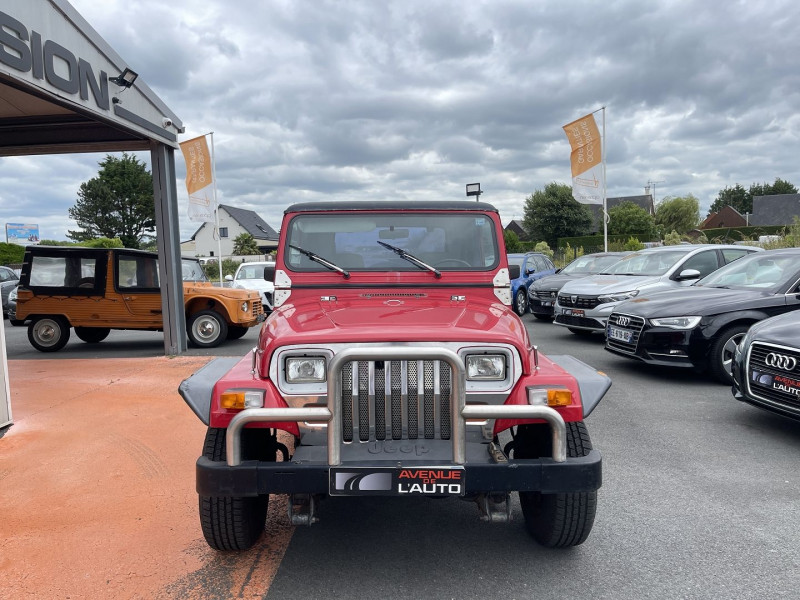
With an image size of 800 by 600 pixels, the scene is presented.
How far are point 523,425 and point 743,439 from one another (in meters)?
3.00

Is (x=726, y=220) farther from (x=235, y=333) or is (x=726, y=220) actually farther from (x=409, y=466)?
(x=409, y=466)

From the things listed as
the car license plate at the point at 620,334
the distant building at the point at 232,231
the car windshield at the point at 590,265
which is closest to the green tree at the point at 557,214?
the distant building at the point at 232,231

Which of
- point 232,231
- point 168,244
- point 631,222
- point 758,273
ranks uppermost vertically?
point 232,231

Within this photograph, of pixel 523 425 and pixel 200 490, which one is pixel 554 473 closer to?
pixel 523 425

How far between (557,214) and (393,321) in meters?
56.7

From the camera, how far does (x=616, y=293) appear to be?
33.3 feet

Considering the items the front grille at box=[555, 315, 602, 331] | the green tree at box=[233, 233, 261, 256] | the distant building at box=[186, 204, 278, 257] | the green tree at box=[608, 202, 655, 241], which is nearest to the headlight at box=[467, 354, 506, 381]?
the front grille at box=[555, 315, 602, 331]

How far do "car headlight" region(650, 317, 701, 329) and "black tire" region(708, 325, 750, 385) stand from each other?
0.95 feet

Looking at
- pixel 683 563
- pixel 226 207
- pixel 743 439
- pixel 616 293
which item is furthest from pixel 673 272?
pixel 226 207

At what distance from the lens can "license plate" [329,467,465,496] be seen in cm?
257

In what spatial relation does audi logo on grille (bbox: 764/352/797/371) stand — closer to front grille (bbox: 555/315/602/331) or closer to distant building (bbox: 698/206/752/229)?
front grille (bbox: 555/315/602/331)

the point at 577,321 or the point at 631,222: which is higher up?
the point at 631,222

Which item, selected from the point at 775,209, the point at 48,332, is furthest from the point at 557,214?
the point at 48,332

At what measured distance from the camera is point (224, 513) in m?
2.89
